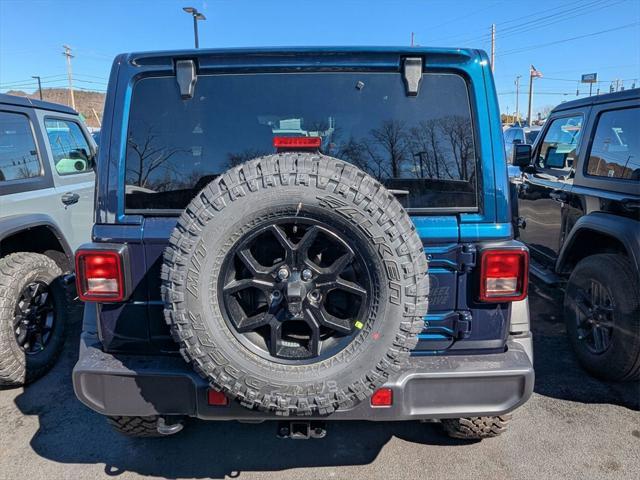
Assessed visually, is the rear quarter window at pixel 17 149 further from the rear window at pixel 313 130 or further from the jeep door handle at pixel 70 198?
the rear window at pixel 313 130

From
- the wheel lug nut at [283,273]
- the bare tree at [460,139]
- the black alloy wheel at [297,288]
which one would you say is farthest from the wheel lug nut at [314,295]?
the bare tree at [460,139]

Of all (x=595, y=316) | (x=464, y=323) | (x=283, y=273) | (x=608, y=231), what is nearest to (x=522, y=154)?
(x=608, y=231)

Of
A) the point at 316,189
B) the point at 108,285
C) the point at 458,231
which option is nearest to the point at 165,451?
the point at 108,285

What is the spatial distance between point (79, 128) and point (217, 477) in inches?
159

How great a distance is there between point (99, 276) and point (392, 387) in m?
1.44

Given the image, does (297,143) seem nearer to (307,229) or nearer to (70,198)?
(307,229)

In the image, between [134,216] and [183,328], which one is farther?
[134,216]

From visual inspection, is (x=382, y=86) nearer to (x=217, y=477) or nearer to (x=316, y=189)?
(x=316, y=189)

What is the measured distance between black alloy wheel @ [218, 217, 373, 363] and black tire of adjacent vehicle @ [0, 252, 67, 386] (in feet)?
7.66

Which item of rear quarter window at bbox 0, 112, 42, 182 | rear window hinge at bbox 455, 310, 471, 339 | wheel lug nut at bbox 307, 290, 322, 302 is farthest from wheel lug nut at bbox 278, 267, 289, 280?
rear quarter window at bbox 0, 112, 42, 182

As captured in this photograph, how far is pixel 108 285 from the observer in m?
2.11

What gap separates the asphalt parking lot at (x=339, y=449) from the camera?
256 cm

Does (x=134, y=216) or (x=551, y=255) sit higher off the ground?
(x=134, y=216)

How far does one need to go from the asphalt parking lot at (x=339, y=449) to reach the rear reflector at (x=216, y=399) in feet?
2.45
